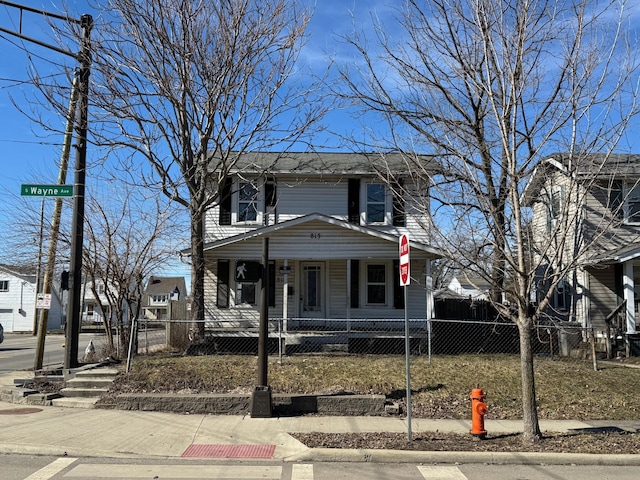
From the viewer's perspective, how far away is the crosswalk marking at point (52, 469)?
6.29 meters

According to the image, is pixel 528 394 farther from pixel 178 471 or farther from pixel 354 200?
pixel 354 200

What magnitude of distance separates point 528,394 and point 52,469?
6186 millimetres

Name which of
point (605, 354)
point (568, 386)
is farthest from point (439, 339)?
point (568, 386)

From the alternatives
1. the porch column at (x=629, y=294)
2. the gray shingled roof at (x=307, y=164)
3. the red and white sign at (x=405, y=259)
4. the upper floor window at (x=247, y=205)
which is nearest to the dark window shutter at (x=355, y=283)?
the gray shingled roof at (x=307, y=164)

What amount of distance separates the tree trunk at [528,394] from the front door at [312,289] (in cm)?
1184

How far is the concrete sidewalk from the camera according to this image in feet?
23.4

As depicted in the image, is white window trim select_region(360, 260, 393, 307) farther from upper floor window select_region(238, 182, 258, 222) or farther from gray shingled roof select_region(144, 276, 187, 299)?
gray shingled roof select_region(144, 276, 187, 299)

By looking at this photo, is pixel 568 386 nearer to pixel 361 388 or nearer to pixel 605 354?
pixel 361 388

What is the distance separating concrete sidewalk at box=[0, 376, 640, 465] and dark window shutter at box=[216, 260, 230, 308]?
899 centimetres

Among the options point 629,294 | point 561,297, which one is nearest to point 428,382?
point 629,294

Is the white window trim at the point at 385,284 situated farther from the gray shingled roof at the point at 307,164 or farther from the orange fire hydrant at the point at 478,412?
the orange fire hydrant at the point at 478,412

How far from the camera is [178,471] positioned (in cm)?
666

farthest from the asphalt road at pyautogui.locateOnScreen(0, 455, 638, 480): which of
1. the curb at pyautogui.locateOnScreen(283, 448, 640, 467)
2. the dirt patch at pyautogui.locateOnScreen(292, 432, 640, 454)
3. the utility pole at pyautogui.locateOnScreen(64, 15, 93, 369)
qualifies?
the utility pole at pyautogui.locateOnScreen(64, 15, 93, 369)

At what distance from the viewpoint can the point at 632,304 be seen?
17.5 metres
